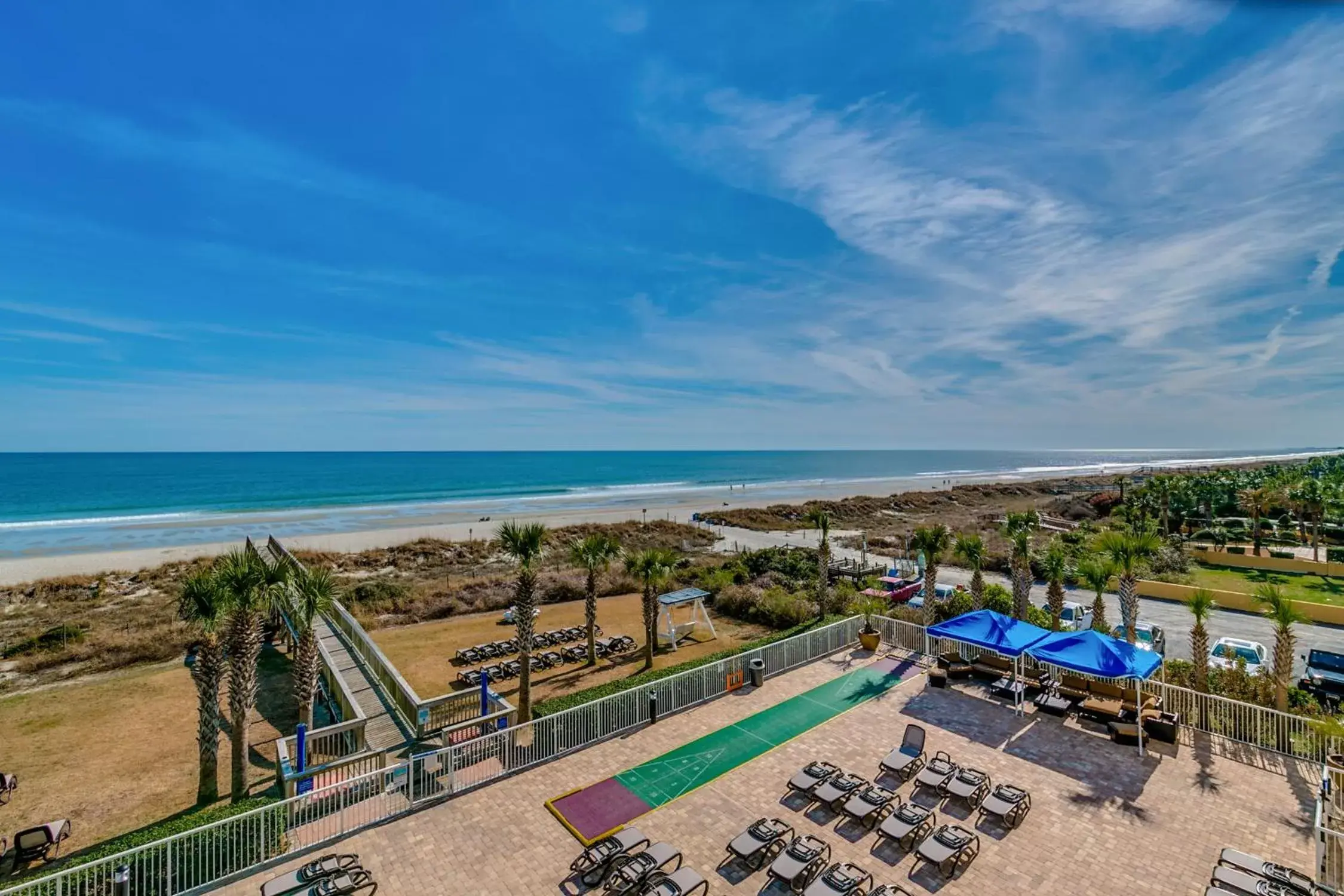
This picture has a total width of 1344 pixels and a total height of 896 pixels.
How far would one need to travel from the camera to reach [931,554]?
68.7 feet

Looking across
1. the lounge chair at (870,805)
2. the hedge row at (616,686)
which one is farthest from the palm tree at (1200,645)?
the hedge row at (616,686)

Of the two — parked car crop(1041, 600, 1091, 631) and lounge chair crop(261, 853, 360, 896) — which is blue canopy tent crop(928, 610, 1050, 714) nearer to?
parked car crop(1041, 600, 1091, 631)

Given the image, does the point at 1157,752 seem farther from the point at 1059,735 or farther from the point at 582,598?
the point at 582,598

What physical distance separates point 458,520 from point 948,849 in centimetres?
6370

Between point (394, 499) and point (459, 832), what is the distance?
86015mm

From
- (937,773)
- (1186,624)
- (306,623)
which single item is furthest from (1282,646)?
(306,623)

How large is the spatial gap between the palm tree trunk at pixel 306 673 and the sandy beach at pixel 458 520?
3468 cm

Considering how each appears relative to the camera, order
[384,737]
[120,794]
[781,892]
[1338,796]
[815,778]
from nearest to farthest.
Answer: [781,892]
[1338,796]
[815,778]
[120,794]
[384,737]

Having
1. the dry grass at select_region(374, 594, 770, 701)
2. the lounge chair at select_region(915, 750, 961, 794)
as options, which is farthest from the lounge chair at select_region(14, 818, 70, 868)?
the lounge chair at select_region(915, 750, 961, 794)

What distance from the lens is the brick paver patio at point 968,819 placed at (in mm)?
8680

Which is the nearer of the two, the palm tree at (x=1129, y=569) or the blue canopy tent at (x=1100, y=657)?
the blue canopy tent at (x=1100, y=657)

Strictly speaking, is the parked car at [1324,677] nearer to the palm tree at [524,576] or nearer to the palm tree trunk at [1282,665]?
the palm tree trunk at [1282,665]

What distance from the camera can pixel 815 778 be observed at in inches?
425

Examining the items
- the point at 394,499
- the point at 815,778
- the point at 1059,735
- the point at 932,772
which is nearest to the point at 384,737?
the point at 815,778
